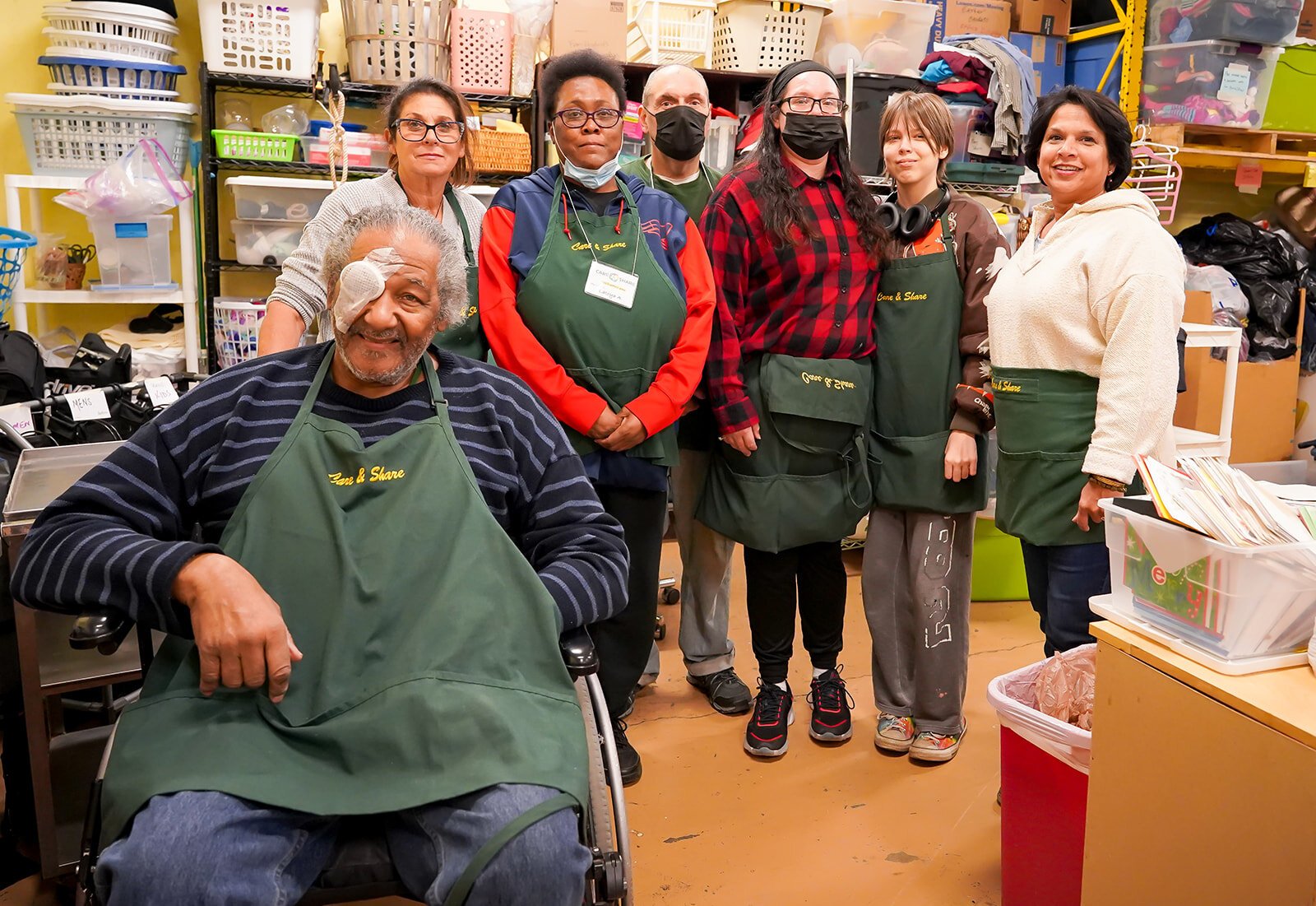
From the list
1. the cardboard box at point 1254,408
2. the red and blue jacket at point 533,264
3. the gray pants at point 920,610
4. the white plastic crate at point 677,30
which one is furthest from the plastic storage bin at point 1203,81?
the red and blue jacket at point 533,264

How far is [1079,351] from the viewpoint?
2.08 m

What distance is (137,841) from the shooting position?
125cm

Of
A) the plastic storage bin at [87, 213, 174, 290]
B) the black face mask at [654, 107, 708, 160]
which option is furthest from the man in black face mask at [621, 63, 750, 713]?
the plastic storage bin at [87, 213, 174, 290]

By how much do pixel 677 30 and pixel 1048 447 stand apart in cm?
271

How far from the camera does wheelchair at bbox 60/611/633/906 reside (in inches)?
52.2

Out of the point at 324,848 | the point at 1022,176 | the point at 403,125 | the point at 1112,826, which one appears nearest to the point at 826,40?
the point at 1022,176

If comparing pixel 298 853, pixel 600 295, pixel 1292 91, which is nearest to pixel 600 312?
pixel 600 295

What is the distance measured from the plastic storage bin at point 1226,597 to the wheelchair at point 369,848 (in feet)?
2.65

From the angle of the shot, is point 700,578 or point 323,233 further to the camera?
point 700,578

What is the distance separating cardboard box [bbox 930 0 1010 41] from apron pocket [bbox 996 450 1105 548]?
3.12 meters

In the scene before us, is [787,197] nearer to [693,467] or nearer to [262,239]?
[693,467]

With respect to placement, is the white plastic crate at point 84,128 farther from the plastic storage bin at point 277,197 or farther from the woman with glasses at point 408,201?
the woman with glasses at point 408,201

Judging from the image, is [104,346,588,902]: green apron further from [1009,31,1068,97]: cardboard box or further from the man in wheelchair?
[1009,31,1068,97]: cardboard box

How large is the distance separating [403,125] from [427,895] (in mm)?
1551
